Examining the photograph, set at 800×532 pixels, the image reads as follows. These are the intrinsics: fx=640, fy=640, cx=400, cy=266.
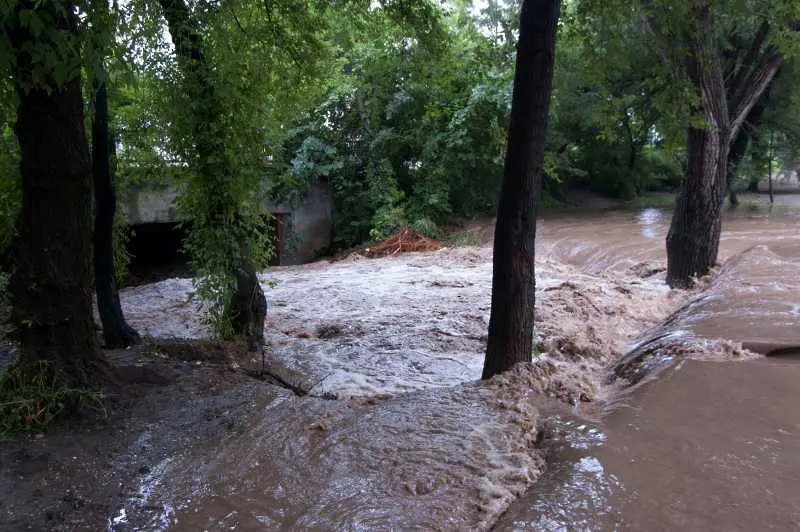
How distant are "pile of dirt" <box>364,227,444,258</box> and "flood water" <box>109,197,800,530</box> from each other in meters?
8.17

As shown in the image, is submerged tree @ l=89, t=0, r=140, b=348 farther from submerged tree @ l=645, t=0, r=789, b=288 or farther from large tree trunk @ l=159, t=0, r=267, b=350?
submerged tree @ l=645, t=0, r=789, b=288

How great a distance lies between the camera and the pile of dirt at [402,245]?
16.0 metres

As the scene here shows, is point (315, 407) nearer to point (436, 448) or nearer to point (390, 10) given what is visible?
point (436, 448)

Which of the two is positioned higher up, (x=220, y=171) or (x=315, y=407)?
(x=220, y=171)

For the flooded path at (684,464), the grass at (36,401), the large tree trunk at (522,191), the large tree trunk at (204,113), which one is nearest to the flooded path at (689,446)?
the flooded path at (684,464)

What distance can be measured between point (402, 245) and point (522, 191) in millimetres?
11732

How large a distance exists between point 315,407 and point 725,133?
25.5 ft

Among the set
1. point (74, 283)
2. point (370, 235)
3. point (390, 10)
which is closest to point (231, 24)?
point (390, 10)

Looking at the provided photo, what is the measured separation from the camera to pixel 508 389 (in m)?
4.57

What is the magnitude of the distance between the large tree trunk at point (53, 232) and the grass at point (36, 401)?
7 centimetres

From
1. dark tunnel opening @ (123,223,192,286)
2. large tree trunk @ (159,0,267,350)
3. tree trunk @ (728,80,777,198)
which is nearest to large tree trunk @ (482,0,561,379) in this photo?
large tree trunk @ (159,0,267,350)

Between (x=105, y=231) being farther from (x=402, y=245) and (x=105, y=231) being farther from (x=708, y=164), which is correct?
(x=402, y=245)

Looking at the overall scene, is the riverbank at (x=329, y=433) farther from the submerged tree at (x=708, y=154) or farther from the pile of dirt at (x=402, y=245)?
the pile of dirt at (x=402, y=245)

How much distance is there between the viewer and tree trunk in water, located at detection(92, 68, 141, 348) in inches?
225
